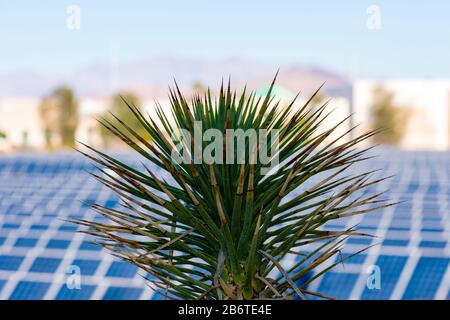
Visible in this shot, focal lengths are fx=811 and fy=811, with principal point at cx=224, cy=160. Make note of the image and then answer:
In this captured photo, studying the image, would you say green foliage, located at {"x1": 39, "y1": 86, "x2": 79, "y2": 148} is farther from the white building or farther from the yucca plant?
the yucca plant

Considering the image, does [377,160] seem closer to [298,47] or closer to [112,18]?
[112,18]

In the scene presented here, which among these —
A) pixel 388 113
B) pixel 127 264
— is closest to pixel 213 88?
pixel 388 113

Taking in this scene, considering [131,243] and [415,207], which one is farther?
[415,207]

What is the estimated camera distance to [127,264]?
52.6 ft

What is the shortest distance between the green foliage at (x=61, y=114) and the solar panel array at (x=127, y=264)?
6422cm

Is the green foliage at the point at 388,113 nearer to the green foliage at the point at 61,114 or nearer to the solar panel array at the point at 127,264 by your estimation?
the green foliage at the point at 61,114

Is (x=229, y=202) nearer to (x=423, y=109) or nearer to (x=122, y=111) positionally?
(x=122, y=111)

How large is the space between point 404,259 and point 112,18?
8582 centimetres

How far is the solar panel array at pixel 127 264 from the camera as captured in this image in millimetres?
15164

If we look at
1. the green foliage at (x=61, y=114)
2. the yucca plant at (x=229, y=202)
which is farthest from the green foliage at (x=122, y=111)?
the yucca plant at (x=229, y=202)

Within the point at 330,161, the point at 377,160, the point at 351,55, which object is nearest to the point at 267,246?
the point at 330,161

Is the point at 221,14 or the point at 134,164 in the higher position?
the point at 221,14
